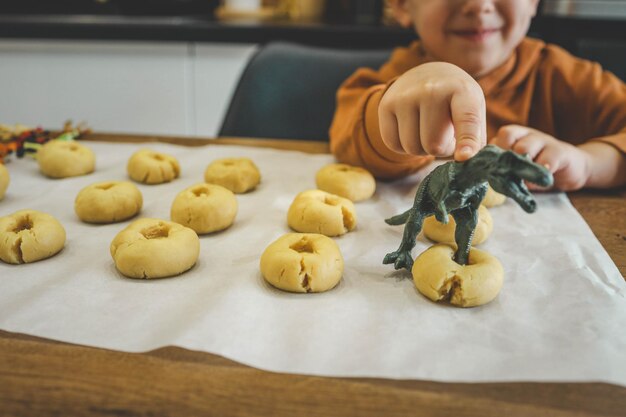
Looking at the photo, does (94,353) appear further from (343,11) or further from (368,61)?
(343,11)

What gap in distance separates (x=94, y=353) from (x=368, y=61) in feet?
4.36

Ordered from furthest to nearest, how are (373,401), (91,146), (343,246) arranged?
(91,146), (343,246), (373,401)

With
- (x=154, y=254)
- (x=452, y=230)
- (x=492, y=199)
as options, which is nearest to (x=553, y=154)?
(x=492, y=199)

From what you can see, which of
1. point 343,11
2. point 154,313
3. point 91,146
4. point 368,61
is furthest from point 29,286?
point 343,11

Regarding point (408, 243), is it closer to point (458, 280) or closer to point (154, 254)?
point (458, 280)

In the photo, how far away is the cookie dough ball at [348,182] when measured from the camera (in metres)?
1.07

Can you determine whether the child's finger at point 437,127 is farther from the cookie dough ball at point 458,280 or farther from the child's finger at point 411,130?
the cookie dough ball at point 458,280

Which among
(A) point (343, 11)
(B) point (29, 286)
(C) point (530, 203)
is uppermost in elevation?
(A) point (343, 11)

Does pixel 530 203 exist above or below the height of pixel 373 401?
above

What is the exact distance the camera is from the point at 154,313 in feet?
2.31

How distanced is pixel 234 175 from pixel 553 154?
661 millimetres

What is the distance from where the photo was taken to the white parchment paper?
607 mm

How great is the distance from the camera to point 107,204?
97 centimetres

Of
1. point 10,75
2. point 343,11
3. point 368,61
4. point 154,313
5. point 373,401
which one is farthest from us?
point 343,11
